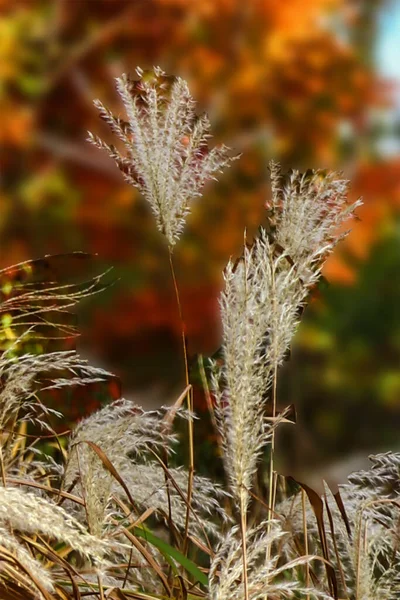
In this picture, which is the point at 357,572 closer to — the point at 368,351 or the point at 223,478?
the point at 223,478

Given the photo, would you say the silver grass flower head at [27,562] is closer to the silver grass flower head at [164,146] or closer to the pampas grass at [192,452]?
the pampas grass at [192,452]

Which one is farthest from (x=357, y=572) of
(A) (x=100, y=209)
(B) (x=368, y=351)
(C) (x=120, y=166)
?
(B) (x=368, y=351)

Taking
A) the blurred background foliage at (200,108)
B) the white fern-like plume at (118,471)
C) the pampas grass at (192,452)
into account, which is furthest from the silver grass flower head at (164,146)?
the blurred background foliage at (200,108)

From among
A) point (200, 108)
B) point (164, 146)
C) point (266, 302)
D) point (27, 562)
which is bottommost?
point (27, 562)

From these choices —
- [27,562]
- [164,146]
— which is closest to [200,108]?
[164,146]

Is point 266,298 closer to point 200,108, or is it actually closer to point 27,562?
point 27,562

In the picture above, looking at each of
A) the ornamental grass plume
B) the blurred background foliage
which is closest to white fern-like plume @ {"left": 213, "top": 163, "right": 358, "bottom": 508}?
the ornamental grass plume

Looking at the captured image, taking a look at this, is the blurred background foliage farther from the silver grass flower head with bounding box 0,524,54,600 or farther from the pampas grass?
the silver grass flower head with bounding box 0,524,54,600
